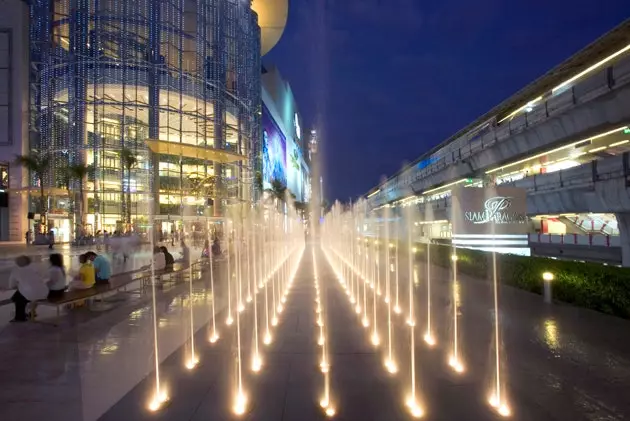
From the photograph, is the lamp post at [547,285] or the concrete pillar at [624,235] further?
the concrete pillar at [624,235]

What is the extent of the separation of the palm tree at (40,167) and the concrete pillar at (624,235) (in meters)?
40.1

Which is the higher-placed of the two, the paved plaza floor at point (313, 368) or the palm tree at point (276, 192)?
the palm tree at point (276, 192)

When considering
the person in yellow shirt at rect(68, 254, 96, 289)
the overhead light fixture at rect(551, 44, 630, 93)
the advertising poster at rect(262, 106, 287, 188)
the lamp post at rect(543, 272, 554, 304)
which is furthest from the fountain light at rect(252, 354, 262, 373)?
the advertising poster at rect(262, 106, 287, 188)

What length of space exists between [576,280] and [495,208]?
8.24m

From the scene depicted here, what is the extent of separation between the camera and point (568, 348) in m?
6.23

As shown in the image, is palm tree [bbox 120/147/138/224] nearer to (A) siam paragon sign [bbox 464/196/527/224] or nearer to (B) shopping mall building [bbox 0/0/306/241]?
(B) shopping mall building [bbox 0/0/306/241]

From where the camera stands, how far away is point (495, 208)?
17.0m

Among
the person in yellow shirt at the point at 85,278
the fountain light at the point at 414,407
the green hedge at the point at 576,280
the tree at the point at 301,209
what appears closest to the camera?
the fountain light at the point at 414,407

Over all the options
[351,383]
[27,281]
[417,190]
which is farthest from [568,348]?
[417,190]

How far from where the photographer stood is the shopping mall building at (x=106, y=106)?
4134 cm

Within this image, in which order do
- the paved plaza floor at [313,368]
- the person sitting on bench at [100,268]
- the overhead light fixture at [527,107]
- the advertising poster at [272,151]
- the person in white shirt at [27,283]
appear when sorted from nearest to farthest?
the paved plaza floor at [313,368], the person in white shirt at [27,283], the person sitting on bench at [100,268], the overhead light fixture at [527,107], the advertising poster at [272,151]

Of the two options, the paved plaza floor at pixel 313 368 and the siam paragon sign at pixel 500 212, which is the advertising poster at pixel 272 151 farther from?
the paved plaza floor at pixel 313 368

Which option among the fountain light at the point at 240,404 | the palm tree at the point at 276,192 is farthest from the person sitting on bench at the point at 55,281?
the palm tree at the point at 276,192

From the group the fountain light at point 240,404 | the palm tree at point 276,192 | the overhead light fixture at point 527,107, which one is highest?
the overhead light fixture at point 527,107
